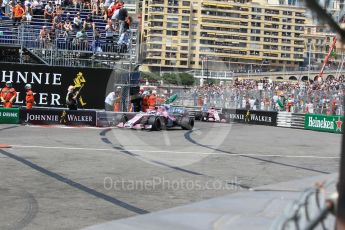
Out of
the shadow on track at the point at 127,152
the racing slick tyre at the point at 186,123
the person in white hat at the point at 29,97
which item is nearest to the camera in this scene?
the shadow on track at the point at 127,152

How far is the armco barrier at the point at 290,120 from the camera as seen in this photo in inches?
1165

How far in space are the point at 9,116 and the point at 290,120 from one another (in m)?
14.0

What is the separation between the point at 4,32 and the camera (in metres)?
26.5

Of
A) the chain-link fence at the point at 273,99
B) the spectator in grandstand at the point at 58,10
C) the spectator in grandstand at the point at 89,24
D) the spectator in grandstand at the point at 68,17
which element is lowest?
the chain-link fence at the point at 273,99

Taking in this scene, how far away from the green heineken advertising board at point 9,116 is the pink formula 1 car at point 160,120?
12.9 feet

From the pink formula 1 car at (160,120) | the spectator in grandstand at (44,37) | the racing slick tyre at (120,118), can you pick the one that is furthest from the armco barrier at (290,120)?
the spectator in grandstand at (44,37)

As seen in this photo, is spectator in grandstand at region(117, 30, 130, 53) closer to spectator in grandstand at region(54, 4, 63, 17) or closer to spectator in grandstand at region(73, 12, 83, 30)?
spectator in grandstand at region(73, 12, 83, 30)

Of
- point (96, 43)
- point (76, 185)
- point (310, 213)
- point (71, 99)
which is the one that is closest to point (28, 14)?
point (96, 43)

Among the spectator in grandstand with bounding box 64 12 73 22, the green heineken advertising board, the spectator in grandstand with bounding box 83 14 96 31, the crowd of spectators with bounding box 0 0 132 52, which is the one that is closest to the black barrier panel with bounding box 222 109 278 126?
the crowd of spectators with bounding box 0 0 132 52

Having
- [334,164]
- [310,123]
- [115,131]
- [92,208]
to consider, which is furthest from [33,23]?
[92,208]

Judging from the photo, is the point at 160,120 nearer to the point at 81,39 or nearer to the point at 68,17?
the point at 81,39

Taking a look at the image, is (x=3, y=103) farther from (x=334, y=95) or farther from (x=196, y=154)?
(x=334, y=95)

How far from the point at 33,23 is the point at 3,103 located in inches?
188

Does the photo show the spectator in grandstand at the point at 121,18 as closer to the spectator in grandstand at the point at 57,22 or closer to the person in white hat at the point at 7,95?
the spectator in grandstand at the point at 57,22
